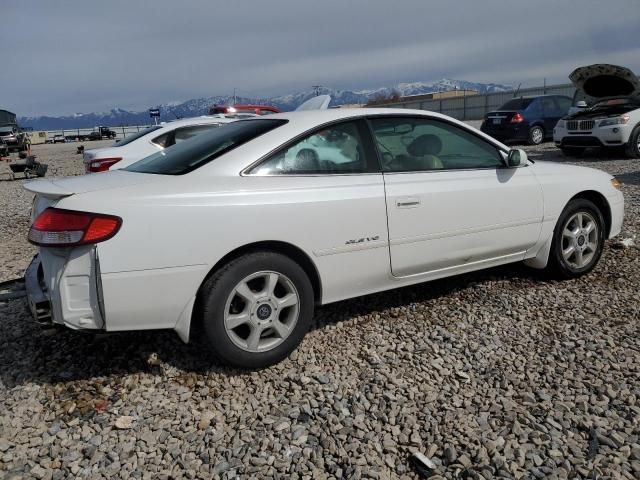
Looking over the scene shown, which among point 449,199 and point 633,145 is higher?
point 449,199

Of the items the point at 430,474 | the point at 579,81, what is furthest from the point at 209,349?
the point at 579,81

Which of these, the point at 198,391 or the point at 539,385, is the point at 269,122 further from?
the point at 539,385

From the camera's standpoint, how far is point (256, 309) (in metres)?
2.92

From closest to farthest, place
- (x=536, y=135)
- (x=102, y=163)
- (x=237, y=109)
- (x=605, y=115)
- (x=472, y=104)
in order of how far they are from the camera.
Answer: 1. (x=102, y=163)
2. (x=605, y=115)
3. (x=237, y=109)
4. (x=536, y=135)
5. (x=472, y=104)

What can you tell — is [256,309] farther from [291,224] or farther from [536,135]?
[536,135]

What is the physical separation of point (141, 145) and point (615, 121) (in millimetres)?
9931

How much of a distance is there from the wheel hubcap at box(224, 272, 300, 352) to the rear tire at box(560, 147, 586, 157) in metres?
11.1

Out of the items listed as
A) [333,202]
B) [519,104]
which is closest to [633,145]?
[519,104]

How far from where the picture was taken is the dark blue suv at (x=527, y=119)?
15.3 meters

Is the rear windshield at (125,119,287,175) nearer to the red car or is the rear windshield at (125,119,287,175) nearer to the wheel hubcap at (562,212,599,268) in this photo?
the wheel hubcap at (562,212,599,268)

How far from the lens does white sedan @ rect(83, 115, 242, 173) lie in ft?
24.9

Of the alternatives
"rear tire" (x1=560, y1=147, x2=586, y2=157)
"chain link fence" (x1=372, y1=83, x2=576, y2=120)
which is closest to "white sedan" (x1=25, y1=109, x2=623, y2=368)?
"rear tire" (x1=560, y1=147, x2=586, y2=157)

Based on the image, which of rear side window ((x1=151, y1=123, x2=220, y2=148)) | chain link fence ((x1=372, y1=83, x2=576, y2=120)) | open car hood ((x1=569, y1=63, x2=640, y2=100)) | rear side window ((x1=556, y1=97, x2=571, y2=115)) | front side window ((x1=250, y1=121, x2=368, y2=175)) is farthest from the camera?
Result: chain link fence ((x1=372, y1=83, x2=576, y2=120))

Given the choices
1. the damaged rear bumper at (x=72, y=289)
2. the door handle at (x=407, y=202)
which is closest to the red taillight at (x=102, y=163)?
the damaged rear bumper at (x=72, y=289)
